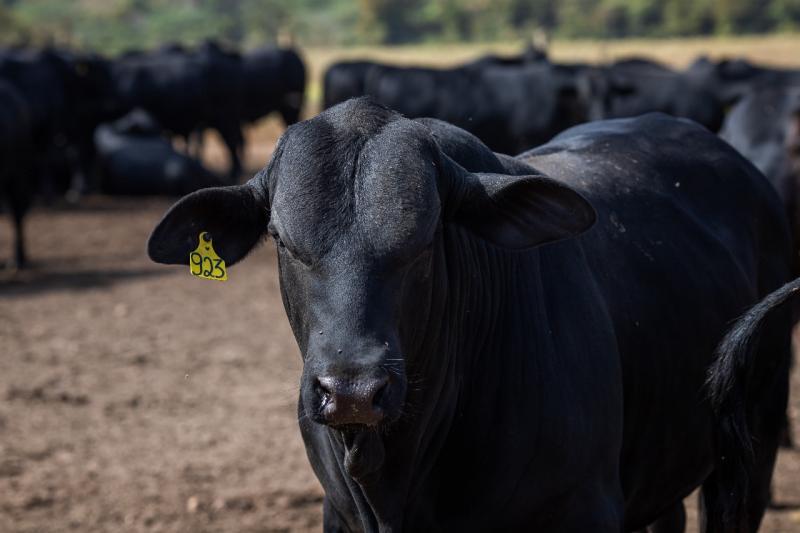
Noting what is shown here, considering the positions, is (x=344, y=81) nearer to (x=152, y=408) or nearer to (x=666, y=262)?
(x=152, y=408)

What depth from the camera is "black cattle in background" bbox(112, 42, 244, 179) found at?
21.9 metres

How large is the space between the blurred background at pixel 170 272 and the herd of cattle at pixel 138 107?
4 cm

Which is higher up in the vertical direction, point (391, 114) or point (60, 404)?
point (391, 114)

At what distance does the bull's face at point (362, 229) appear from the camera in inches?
110

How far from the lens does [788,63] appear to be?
106ft

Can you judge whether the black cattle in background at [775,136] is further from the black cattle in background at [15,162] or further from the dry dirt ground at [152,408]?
the black cattle in background at [15,162]

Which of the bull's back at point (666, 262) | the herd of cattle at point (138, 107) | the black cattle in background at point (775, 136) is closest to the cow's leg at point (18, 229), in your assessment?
the herd of cattle at point (138, 107)

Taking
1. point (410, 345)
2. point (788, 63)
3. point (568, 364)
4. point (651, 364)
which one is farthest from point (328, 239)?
point (788, 63)

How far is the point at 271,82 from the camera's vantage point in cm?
2425

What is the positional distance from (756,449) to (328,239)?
7.43 feet

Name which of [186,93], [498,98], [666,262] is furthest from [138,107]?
[666,262]

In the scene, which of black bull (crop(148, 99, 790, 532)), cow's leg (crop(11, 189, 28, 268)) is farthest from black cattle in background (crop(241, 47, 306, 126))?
black bull (crop(148, 99, 790, 532))

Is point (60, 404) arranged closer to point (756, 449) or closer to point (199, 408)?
point (199, 408)

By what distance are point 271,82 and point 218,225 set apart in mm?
21231
